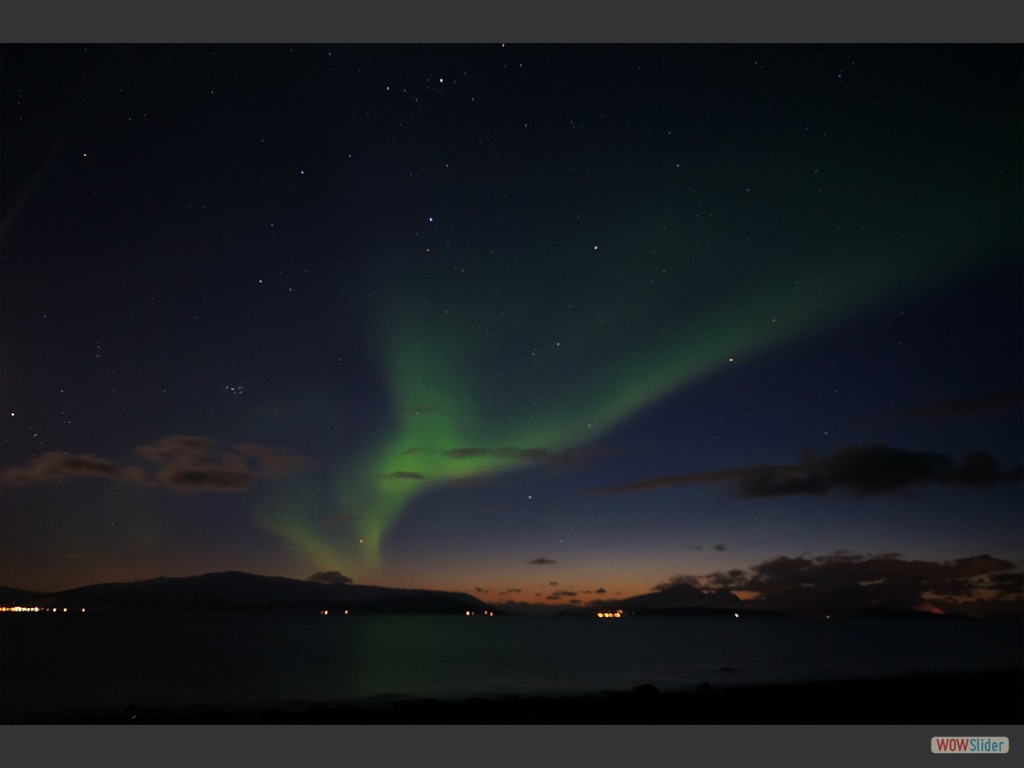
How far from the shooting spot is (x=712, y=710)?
1759 cm

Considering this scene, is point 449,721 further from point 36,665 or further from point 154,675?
point 36,665

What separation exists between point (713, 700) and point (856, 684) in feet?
28.8

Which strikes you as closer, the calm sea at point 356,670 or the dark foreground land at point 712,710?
the dark foreground land at point 712,710

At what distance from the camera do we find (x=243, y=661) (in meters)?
43.4

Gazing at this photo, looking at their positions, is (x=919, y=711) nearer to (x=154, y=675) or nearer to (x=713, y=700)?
(x=713, y=700)

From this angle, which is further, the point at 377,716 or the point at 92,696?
the point at 92,696

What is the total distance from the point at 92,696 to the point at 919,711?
27541 millimetres

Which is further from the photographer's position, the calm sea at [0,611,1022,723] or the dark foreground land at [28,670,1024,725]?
the calm sea at [0,611,1022,723]

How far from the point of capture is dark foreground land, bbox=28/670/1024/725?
16.4 meters

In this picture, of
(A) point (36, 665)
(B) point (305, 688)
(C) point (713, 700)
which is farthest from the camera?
(A) point (36, 665)

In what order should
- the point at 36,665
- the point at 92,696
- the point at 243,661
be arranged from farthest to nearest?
the point at 243,661, the point at 36,665, the point at 92,696

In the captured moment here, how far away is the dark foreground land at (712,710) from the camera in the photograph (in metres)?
16.4

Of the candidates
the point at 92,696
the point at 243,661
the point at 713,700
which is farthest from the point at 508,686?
the point at 243,661

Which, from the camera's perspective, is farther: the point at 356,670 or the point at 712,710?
the point at 356,670
